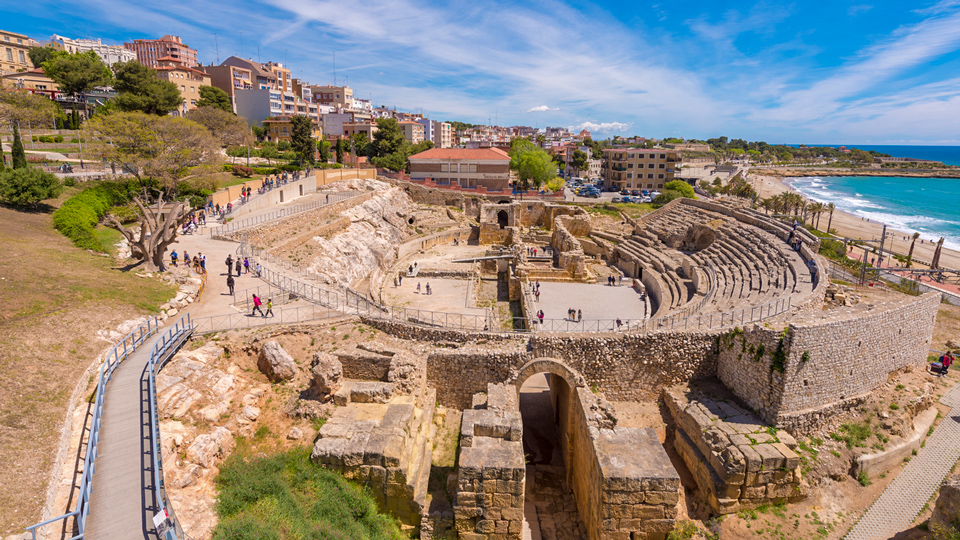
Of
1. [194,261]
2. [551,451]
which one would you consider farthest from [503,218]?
[551,451]

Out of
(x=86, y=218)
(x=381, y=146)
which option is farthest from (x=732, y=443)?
(x=381, y=146)

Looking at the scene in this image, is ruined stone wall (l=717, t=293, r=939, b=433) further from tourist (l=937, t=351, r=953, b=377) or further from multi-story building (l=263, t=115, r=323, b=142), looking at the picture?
multi-story building (l=263, t=115, r=323, b=142)

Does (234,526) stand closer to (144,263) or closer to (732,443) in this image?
(732,443)

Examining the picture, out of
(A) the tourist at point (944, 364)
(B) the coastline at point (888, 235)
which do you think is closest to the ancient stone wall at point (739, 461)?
(A) the tourist at point (944, 364)

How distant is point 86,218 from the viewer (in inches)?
982

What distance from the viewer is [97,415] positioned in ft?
34.4

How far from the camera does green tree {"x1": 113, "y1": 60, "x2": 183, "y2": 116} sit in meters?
44.1

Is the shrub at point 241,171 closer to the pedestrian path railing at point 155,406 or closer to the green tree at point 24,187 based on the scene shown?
the green tree at point 24,187

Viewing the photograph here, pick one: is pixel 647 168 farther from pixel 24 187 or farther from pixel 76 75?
pixel 76 75

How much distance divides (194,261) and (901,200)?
122 meters

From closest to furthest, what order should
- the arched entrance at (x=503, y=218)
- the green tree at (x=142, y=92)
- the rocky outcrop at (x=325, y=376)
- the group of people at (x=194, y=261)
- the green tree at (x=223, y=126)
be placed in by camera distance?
the rocky outcrop at (x=325, y=376), the group of people at (x=194, y=261), the green tree at (x=142, y=92), the green tree at (x=223, y=126), the arched entrance at (x=503, y=218)

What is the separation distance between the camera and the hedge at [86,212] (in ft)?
74.4

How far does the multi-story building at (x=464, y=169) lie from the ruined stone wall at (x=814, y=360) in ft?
150

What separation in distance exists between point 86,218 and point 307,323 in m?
17.2
